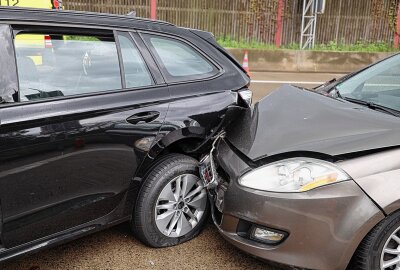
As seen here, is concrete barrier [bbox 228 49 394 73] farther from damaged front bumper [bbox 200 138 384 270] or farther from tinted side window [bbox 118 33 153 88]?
damaged front bumper [bbox 200 138 384 270]

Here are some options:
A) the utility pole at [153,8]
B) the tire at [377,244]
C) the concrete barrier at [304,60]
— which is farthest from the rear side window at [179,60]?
the utility pole at [153,8]

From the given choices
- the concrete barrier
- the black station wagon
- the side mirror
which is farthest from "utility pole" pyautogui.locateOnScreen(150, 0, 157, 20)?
the side mirror

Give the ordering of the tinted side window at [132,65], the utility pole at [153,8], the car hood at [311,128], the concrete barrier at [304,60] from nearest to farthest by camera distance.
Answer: the car hood at [311,128] < the tinted side window at [132,65] < the concrete barrier at [304,60] < the utility pole at [153,8]

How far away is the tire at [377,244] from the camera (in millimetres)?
2455

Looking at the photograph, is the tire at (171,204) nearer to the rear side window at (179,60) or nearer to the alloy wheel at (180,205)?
the alloy wheel at (180,205)

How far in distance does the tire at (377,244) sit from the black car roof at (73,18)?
203cm

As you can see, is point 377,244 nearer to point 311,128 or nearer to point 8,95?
point 311,128

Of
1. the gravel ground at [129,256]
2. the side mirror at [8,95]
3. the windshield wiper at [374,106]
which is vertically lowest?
the gravel ground at [129,256]

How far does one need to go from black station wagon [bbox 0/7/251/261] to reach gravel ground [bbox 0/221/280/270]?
0.36ft

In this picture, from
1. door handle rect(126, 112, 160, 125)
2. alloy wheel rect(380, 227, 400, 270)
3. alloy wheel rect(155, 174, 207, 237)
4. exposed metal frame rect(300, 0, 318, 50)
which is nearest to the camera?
alloy wheel rect(380, 227, 400, 270)

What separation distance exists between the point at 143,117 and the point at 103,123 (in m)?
0.30

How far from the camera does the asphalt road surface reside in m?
2.95

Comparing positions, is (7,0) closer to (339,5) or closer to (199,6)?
(199,6)

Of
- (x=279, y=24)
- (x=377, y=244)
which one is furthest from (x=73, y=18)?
(x=279, y=24)
